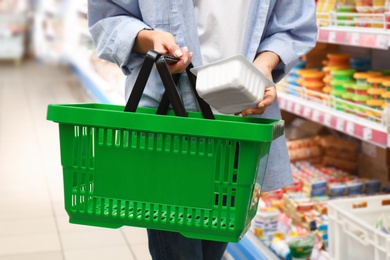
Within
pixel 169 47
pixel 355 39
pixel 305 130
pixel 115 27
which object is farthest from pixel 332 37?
pixel 169 47

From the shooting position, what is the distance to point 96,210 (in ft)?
4.59

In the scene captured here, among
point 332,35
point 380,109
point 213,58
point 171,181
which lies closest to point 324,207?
point 380,109

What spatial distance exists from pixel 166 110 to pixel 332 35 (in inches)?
66.6

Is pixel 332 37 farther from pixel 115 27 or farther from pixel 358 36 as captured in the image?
pixel 115 27

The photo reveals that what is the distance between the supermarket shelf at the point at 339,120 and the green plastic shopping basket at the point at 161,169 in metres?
1.39

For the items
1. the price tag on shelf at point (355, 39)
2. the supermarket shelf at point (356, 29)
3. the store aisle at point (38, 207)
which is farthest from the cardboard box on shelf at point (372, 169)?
the store aisle at point (38, 207)

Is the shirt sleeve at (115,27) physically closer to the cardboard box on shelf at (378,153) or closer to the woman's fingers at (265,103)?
the woman's fingers at (265,103)

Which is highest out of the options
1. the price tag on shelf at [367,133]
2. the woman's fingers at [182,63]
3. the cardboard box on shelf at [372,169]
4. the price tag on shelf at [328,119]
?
the woman's fingers at [182,63]

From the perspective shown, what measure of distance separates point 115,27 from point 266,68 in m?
0.38

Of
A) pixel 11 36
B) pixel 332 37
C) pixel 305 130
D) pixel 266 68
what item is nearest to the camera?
pixel 266 68

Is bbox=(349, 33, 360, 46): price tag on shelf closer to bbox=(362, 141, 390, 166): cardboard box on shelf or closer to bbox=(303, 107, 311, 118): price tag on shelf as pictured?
bbox=(303, 107, 311, 118): price tag on shelf

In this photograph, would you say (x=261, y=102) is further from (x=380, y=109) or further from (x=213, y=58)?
(x=380, y=109)

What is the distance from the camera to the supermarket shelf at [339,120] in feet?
8.84

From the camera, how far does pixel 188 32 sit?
1612 millimetres
